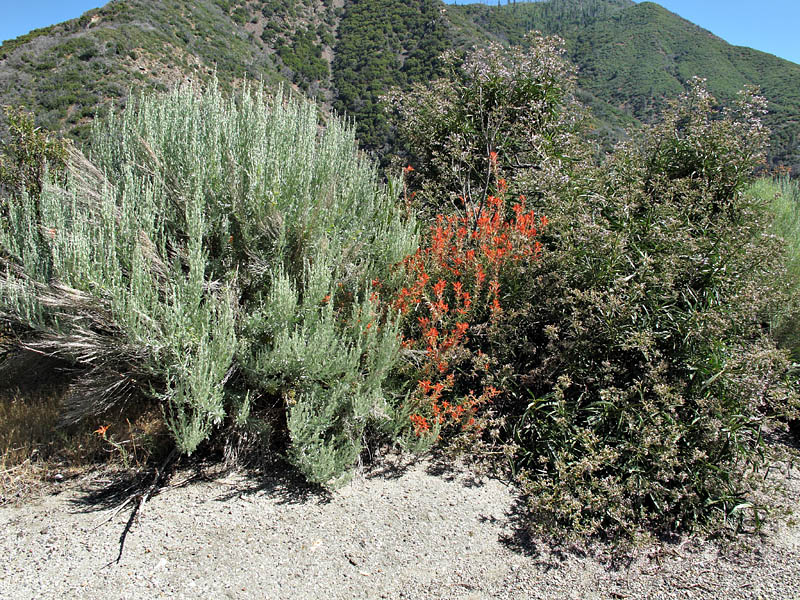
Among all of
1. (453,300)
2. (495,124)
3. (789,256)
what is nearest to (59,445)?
(453,300)

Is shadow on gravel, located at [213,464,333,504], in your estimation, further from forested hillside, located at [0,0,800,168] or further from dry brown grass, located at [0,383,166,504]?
forested hillside, located at [0,0,800,168]

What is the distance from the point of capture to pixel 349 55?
86.2 ft

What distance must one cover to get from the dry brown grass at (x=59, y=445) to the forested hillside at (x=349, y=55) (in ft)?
32.8

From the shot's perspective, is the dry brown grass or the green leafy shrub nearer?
the dry brown grass

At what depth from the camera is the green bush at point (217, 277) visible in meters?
2.97

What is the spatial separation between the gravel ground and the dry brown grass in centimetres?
19

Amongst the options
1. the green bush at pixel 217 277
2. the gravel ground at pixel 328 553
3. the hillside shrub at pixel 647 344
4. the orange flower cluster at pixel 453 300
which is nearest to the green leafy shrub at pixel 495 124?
the hillside shrub at pixel 647 344

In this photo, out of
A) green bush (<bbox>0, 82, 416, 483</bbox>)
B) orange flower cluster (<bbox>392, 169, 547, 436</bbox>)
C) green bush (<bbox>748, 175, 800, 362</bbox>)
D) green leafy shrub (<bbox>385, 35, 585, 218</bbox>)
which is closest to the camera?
green bush (<bbox>0, 82, 416, 483</bbox>)

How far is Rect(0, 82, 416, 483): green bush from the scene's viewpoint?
9.73ft

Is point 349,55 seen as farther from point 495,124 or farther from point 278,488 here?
point 278,488

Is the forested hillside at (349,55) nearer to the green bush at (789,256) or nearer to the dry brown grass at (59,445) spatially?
the green bush at (789,256)

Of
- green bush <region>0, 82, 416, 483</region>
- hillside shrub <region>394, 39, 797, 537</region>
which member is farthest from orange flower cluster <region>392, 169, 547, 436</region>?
green bush <region>0, 82, 416, 483</region>

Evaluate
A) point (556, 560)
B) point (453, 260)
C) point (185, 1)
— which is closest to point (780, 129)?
point (453, 260)

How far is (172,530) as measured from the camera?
111 inches
